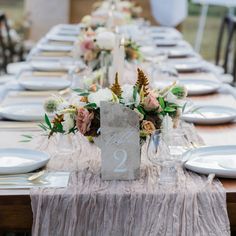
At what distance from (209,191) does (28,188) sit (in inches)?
17.1

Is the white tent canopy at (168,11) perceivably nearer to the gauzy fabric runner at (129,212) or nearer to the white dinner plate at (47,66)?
the white dinner plate at (47,66)

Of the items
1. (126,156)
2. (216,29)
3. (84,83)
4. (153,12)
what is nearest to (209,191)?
(126,156)

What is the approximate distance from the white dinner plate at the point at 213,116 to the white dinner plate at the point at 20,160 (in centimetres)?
64

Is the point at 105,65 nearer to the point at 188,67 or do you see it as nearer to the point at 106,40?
the point at 106,40

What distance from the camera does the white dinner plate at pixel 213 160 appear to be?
182 centimetres

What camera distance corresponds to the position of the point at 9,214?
173 cm

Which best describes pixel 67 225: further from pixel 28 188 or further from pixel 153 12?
pixel 153 12

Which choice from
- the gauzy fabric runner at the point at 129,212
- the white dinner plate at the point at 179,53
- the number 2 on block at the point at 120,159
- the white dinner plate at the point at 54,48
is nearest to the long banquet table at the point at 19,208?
the gauzy fabric runner at the point at 129,212

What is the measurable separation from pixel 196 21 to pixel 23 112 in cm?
993

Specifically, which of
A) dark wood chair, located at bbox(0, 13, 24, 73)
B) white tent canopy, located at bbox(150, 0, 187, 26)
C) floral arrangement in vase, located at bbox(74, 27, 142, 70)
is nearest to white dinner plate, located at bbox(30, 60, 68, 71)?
floral arrangement in vase, located at bbox(74, 27, 142, 70)

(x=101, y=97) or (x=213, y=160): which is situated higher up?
(x=101, y=97)

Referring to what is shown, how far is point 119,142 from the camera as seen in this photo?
1786 millimetres

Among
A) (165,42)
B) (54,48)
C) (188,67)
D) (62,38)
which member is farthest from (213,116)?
(62,38)

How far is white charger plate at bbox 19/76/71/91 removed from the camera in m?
3.13
